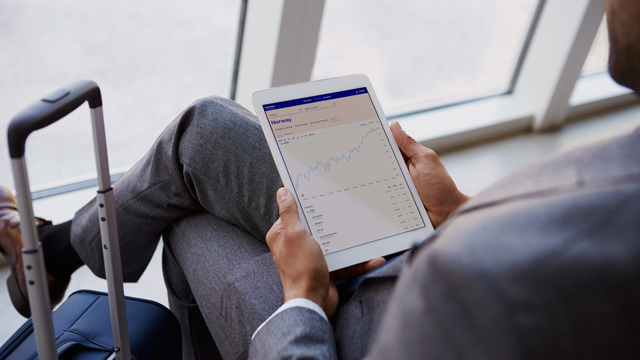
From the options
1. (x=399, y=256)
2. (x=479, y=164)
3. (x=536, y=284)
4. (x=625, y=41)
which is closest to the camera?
(x=536, y=284)

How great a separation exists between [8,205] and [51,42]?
625 millimetres

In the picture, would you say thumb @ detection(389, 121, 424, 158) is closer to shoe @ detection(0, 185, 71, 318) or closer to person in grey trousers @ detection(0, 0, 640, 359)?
person in grey trousers @ detection(0, 0, 640, 359)

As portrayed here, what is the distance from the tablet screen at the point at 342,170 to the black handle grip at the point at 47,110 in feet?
0.97

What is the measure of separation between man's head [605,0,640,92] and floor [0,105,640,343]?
3.37ft

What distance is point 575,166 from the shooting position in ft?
1.13

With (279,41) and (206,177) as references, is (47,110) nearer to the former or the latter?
(206,177)

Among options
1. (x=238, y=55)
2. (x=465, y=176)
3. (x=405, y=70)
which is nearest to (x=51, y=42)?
(x=238, y=55)

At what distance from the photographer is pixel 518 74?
89.6 inches

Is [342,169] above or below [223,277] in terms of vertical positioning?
above

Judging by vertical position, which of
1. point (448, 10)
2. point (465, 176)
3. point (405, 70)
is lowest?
Result: point (465, 176)

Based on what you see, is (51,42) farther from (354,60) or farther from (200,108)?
(354,60)

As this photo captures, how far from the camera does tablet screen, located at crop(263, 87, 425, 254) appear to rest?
2.38 feet

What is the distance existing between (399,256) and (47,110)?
48 cm

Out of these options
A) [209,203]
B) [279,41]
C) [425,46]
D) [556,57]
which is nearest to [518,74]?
[556,57]
